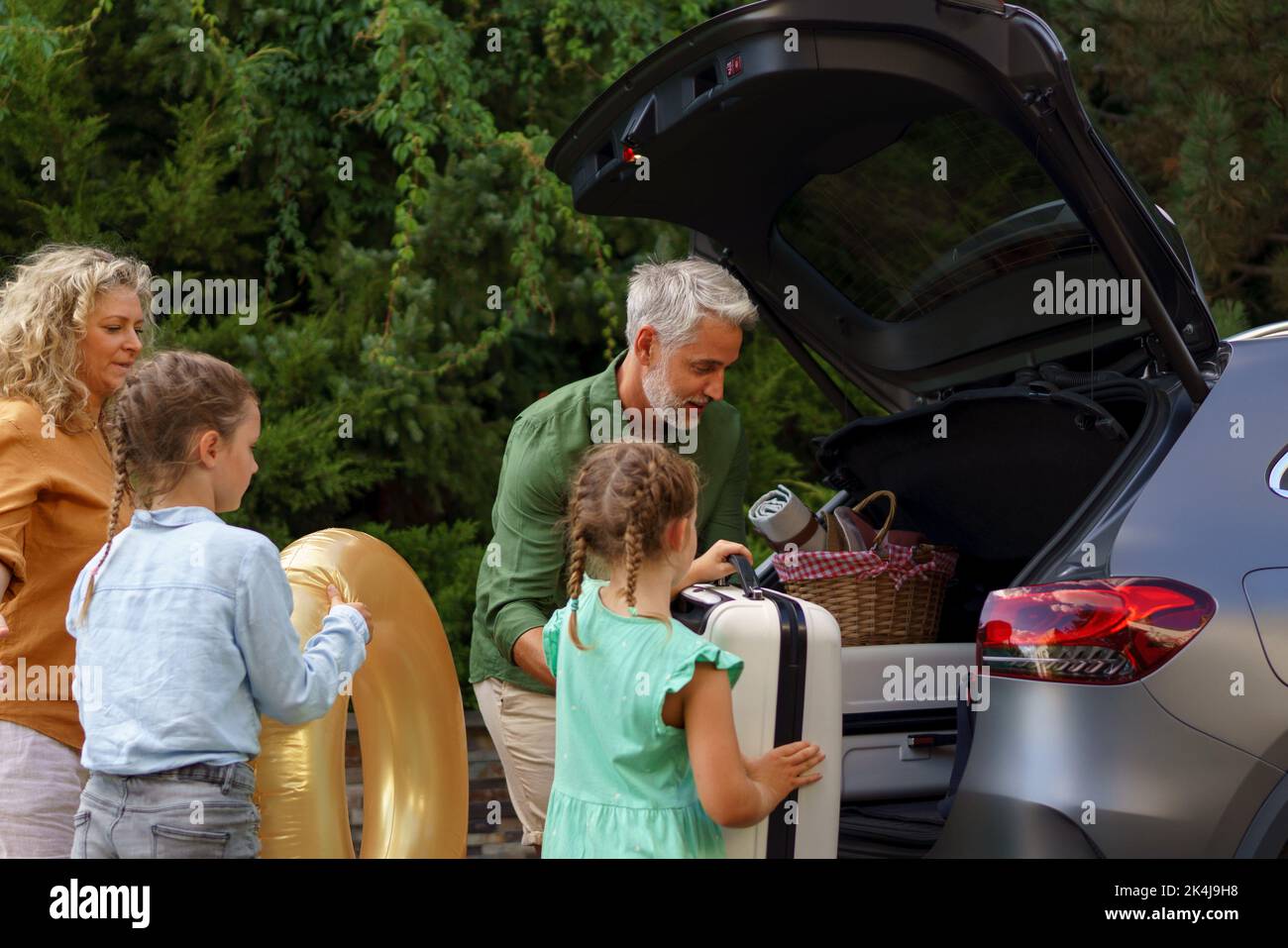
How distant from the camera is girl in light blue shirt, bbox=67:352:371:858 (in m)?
2.45

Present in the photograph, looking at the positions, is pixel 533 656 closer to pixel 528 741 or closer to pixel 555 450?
pixel 528 741

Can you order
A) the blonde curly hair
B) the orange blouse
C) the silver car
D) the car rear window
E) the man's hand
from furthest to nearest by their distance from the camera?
the car rear window
the man's hand
the blonde curly hair
the orange blouse
the silver car

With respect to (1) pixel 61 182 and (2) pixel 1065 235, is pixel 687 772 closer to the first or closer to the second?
(2) pixel 1065 235

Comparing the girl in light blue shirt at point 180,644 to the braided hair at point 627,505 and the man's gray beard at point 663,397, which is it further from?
→ the man's gray beard at point 663,397

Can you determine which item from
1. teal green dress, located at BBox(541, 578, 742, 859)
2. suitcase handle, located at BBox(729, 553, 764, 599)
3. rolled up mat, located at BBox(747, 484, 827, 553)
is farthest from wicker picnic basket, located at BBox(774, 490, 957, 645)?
teal green dress, located at BBox(541, 578, 742, 859)

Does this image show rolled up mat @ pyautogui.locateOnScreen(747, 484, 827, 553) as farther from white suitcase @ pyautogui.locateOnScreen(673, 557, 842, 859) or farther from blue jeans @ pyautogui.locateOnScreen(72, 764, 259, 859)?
blue jeans @ pyautogui.locateOnScreen(72, 764, 259, 859)

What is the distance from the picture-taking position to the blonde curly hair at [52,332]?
289 cm

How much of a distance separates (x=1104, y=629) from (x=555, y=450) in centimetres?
123

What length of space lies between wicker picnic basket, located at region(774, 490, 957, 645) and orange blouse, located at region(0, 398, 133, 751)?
1.57 meters

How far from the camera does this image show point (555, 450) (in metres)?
3.33

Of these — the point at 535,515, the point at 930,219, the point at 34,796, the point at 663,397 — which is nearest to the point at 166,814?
the point at 34,796

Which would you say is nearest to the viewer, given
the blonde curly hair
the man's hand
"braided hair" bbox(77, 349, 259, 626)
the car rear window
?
"braided hair" bbox(77, 349, 259, 626)

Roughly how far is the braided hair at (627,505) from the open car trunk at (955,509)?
0.73 metres

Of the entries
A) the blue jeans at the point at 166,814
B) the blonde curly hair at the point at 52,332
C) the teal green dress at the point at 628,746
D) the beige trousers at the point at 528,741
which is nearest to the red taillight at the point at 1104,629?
the teal green dress at the point at 628,746
